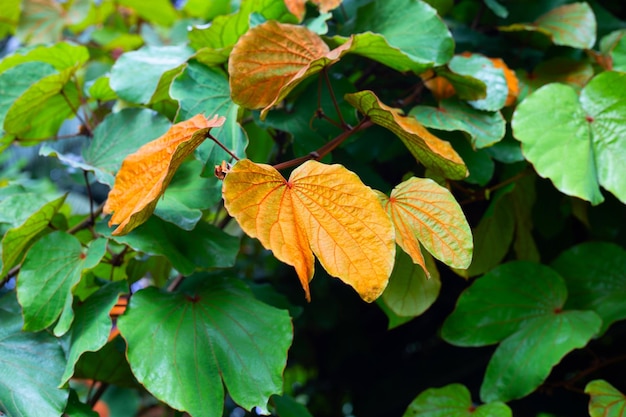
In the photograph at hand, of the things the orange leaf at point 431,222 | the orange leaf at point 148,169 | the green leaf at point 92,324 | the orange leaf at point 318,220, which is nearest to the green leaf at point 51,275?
the green leaf at point 92,324

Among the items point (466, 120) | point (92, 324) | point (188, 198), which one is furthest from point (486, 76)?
point (92, 324)

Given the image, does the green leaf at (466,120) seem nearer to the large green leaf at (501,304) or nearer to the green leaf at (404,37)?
the green leaf at (404,37)

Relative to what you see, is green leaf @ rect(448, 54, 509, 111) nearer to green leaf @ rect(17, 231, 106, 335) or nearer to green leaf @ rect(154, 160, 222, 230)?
green leaf @ rect(154, 160, 222, 230)

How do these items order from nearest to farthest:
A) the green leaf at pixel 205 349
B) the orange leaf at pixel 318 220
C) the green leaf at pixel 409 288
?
the orange leaf at pixel 318 220 → the green leaf at pixel 205 349 → the green leaf at pixel 409 288

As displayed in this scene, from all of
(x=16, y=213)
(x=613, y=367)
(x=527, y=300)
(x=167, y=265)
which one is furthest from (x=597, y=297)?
(x=16, y=213)

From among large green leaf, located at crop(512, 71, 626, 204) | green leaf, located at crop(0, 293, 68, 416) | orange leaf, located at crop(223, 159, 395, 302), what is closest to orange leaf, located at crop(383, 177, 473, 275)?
orange leaf, located at crop(223, 159, 395, 302)

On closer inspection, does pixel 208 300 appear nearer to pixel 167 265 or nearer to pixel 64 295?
pixel 64 295

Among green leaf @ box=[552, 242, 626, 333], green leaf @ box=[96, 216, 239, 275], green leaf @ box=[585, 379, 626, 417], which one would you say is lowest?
green leaf @ box=[585, 379, 626, 417]
